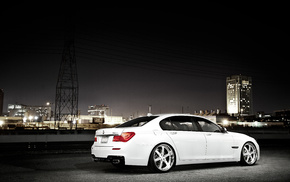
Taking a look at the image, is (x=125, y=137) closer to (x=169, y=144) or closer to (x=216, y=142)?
(x=169, y=144)

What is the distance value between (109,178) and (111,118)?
387 feet

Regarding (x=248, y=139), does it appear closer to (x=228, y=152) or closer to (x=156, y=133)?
(x=228, y=152)

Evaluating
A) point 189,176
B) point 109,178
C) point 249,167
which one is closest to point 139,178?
point 109,178

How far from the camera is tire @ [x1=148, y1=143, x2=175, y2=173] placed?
7062mm

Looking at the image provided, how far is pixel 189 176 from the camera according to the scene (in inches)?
269

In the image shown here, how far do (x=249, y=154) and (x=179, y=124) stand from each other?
243cm

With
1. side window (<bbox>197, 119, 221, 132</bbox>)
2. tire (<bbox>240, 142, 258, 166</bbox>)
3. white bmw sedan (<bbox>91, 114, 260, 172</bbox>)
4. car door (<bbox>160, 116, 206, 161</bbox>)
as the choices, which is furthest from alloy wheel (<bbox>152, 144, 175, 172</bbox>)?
tire (<bbox>240, 142, 258, 166</bbox>)

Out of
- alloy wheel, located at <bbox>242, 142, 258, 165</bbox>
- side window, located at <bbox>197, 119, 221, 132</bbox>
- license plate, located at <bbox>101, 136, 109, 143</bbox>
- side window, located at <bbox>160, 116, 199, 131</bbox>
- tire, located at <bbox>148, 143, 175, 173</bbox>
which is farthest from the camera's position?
alloy wheel, located at <bbox>242, 142, 258, 165</bbox>

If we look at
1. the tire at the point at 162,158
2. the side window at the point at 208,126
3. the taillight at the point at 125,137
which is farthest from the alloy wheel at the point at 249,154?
the taillight at the point at 125,137

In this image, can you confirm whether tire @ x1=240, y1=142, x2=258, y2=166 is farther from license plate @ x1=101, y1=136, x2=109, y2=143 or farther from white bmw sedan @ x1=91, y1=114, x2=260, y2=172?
license plate @ x1=101, y1=136, x2=109, y2=143

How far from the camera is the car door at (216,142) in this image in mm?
7966

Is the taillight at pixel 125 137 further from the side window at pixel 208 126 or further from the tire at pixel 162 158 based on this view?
the side window at pixel 208 126

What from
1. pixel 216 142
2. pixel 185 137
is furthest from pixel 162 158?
pixel 216 142

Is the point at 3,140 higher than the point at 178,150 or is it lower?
lower
